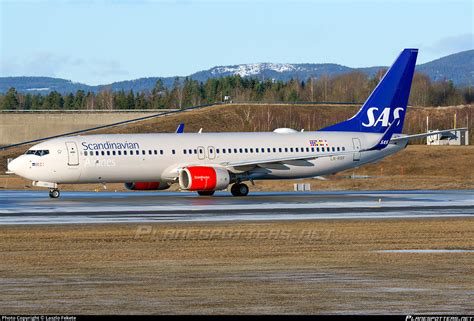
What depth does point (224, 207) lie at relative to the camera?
45375 mm

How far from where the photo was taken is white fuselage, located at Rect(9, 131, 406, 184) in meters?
52.7

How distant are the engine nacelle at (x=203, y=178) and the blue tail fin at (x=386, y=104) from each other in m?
10.2

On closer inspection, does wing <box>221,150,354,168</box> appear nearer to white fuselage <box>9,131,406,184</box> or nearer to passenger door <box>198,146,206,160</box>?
white fuselage <box>9,131,406,184</box>

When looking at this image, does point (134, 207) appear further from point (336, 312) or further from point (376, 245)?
point (336, 312)

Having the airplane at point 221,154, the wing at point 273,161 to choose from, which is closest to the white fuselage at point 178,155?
the airplane at point 221,154

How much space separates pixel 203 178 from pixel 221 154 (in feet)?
12.5

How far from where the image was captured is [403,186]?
217 ft

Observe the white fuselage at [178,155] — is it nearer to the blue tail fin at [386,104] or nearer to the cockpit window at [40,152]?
the cockpit window at [40,152]

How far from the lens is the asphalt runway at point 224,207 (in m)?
39.3

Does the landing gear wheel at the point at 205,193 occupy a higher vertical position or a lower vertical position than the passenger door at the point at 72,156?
lower

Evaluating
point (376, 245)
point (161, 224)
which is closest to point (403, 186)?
point (161, 224)

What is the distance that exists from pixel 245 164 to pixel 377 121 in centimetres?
1020

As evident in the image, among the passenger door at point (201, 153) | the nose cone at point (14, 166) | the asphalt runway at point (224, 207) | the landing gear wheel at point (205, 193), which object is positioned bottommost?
the landing gear wheel at point (205, 193)

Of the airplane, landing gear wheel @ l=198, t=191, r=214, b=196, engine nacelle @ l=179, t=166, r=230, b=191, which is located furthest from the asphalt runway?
the airplane
